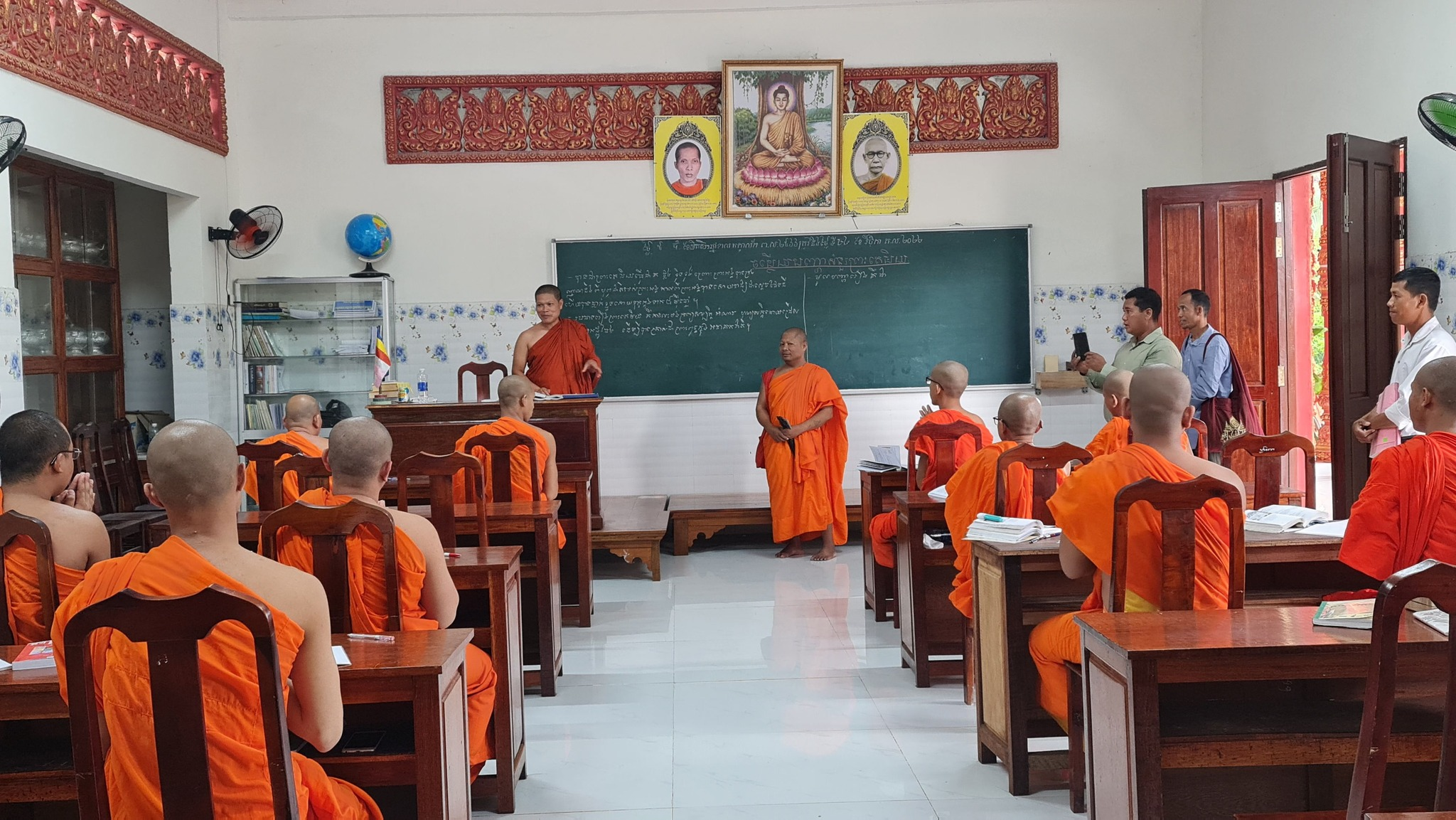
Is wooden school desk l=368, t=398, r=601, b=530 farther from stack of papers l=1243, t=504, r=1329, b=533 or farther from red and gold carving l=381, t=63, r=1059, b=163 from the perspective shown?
stack of papers l=1243, t=504, r=1329, b=533

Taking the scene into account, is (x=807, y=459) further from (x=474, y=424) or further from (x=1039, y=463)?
(x=1039, y=463)

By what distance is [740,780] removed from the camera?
11.8 ft

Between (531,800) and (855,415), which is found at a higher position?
(855,415)

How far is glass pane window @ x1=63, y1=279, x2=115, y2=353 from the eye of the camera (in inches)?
308

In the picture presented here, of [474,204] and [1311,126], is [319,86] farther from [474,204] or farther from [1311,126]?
[1311,126]

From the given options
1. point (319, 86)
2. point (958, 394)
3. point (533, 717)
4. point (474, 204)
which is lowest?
point (533, 717)

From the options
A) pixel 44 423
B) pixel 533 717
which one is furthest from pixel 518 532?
pixel 44 423

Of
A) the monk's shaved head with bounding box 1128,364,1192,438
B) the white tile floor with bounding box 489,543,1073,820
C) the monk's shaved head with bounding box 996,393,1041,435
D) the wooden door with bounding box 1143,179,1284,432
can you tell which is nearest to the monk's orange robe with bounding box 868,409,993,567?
the white tile floor with bounding box 489,543,1073,820

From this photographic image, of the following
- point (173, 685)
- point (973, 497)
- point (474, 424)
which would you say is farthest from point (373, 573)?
point (474, 424)

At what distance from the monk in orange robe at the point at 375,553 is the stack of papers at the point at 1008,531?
153 cm

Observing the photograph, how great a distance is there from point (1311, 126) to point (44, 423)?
22.3 ft

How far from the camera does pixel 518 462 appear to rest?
221 inches

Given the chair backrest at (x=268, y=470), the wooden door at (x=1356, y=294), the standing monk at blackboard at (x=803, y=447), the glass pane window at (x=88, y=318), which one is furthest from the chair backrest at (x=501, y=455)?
the glass pane window at (x=88, y=318)

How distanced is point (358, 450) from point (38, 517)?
0.87 m
